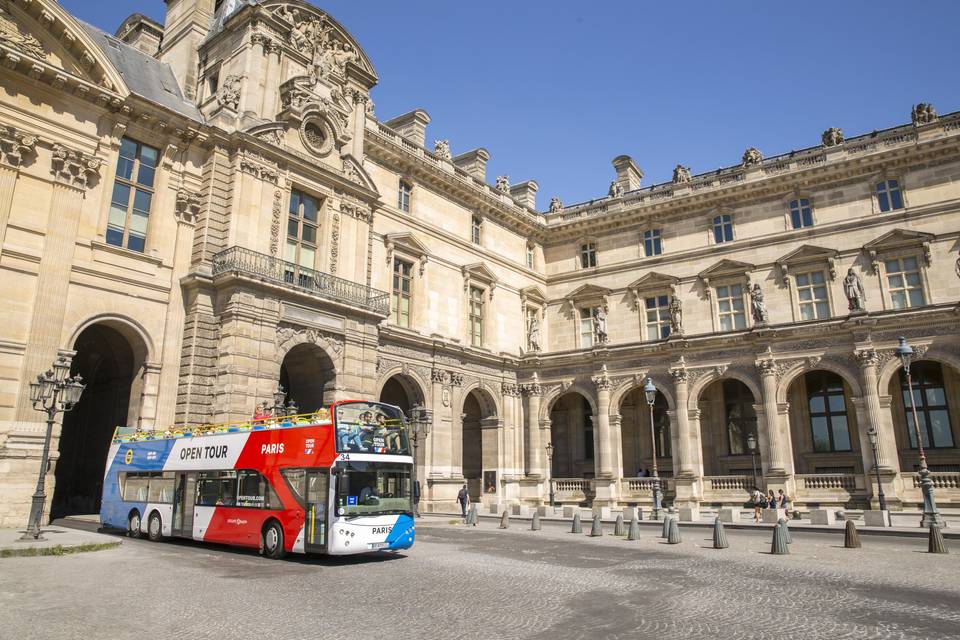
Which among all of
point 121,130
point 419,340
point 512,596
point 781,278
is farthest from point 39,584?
point 781,278

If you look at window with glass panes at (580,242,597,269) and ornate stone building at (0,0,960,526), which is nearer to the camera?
ornate stone building at (0,0,960,526)

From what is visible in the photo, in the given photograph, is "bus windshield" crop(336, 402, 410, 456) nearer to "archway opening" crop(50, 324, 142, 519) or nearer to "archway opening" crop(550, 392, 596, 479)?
"archway opening" crop(50, 324, 142, 519)

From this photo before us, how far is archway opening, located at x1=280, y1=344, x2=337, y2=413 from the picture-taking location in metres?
26.2

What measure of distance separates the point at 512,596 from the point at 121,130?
69.5 feet

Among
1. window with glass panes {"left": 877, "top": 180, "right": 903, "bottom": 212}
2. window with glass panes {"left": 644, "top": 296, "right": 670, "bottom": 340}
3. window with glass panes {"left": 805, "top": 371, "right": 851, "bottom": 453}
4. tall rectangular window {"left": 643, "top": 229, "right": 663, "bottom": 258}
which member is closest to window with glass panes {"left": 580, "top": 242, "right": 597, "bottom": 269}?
tall rectangular window {"left": 643, "top": 229, "right": 663, "bottom": 258}

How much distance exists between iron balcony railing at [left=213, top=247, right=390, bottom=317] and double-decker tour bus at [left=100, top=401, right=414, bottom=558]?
24.1 ft

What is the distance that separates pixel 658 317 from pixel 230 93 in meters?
25.3

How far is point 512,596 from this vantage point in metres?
10.6

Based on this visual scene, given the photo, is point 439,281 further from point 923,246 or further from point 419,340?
point 923,246

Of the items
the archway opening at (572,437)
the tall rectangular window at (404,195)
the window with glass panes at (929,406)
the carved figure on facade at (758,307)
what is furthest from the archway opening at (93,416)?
the window with glass panes at (929,406)

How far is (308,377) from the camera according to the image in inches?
1070

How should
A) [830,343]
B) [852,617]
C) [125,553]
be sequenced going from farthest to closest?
[830,343]
[125,553]
[852,617]

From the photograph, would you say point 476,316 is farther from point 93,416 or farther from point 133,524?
point 133,524

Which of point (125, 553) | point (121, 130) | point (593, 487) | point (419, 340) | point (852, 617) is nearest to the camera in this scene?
point (852, 617)
